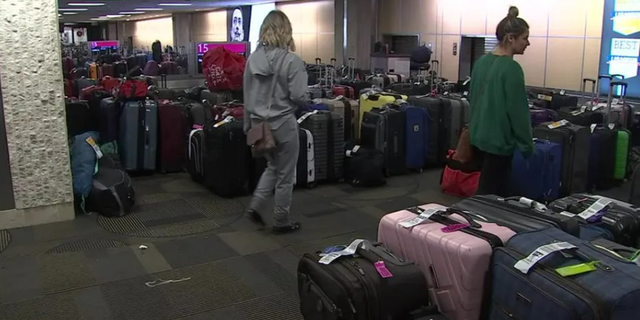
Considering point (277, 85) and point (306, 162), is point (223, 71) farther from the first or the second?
point (277, 85)

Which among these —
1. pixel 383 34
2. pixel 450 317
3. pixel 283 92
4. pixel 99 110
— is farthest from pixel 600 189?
pixel 383 34

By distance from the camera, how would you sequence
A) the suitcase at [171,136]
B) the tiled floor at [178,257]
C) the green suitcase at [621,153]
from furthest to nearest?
the suitcase at [171,136], the green suitcase at [621,153], the tiled floor at [178,257]

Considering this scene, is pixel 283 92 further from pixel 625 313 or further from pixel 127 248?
pixel 625 313

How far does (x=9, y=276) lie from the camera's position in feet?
Answer: 11.7

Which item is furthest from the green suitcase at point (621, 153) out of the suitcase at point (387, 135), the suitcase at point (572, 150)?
the suitcase at point (387, 135)

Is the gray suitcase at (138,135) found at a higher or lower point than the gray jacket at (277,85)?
lower

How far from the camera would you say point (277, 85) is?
4023 mm

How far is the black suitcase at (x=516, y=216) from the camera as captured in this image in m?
2.41

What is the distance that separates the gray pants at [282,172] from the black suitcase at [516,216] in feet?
5.31

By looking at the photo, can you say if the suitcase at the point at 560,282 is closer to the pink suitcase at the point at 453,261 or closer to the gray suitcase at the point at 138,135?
the pink suitcase at the point at 453,261

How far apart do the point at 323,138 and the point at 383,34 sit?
28.3 ft

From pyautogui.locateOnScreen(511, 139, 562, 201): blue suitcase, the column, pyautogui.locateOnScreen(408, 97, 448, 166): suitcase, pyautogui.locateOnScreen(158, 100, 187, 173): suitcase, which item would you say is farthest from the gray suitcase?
pyautogui.locateOnScreen(511, 139, 562, 201): blue suitcase

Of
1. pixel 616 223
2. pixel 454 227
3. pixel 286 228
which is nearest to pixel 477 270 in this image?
pixel 454 227

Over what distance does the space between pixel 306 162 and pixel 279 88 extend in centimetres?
159
